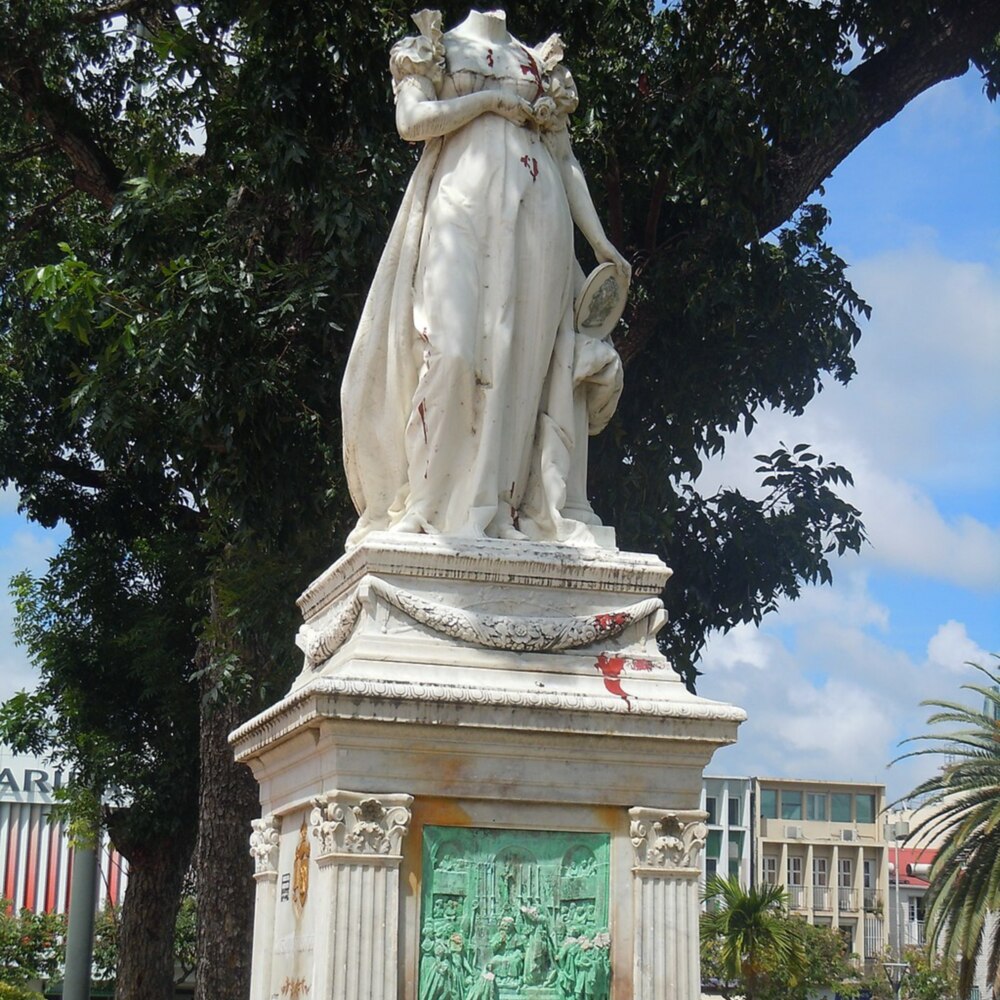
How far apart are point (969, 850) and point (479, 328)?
1083 inches

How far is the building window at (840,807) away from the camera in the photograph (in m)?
81.4

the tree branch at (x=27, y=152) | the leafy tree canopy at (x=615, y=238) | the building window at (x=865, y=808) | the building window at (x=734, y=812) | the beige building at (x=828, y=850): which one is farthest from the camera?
the building window at (x=865, y=808)

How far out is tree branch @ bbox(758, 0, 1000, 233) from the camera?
48.8 feet

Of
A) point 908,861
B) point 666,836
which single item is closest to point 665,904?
point 666,836

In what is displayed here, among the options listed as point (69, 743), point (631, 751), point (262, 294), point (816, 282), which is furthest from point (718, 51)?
point (69, 743)

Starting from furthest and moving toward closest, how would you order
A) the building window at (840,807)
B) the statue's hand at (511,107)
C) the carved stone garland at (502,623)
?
the building window at (840,807), the statue's hand at (511,107), the carved stone garland at (502,623)

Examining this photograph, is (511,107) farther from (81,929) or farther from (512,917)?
(81,929)

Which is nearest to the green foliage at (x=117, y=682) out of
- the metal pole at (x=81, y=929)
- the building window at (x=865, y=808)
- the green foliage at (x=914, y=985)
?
the metal pole at (x=81, y=929)

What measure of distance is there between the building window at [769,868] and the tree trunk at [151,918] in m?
61.2

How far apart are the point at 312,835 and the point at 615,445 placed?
307 inches

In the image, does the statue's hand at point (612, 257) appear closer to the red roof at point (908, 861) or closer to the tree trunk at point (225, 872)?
the tree trunk at point (225, 872)

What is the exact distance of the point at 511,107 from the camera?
24.3 ft

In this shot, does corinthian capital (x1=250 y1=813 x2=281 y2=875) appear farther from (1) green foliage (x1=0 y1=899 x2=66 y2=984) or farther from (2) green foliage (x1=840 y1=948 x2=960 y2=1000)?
(2) green foliage (x1=840 y1=948 x2=960 y2=1000)

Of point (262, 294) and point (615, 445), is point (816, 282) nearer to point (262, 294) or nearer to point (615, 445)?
point (615, 445)
